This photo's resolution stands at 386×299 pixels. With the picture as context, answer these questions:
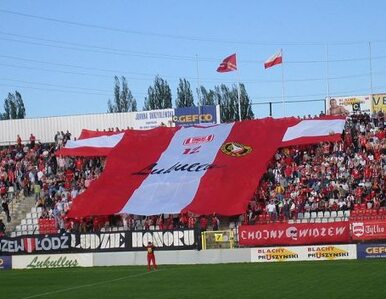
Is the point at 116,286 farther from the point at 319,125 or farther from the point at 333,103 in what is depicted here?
the point at 333,103

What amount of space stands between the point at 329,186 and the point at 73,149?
61.5ft

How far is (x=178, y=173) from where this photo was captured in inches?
1983

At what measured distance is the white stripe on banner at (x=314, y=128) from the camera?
1937 inches

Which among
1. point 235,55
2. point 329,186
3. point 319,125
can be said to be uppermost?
point 235,55

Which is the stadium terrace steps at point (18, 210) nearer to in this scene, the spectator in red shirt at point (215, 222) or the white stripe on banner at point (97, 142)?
the white stripe on banner at point (97, 142)

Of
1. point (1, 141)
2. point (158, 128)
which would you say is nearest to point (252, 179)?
point (158, 128)

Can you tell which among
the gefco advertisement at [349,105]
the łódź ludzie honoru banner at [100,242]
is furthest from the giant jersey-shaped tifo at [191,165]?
the gefco advertisement at [349,105]

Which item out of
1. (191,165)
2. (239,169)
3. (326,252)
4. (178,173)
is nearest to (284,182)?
(239,169)

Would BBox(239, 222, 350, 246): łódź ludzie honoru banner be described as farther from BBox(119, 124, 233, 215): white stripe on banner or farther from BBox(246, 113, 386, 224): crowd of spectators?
BBox(119, 124, 233, 215): white stripe on banner

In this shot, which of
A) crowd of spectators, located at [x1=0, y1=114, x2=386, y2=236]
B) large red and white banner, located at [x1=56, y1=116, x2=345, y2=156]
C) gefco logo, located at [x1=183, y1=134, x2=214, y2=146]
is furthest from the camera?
gefco logo, located at [x1=183, y1=134, x2=214, y2=146]

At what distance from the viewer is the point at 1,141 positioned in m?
64.6

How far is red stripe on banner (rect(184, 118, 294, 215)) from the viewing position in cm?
4644

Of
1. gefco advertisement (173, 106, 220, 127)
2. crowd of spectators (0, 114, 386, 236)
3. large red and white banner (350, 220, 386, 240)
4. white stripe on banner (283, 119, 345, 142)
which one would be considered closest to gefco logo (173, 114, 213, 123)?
gefco advertisement (173, 106, 220, 127)

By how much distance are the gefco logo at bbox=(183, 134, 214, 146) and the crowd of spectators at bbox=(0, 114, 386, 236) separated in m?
4.97
